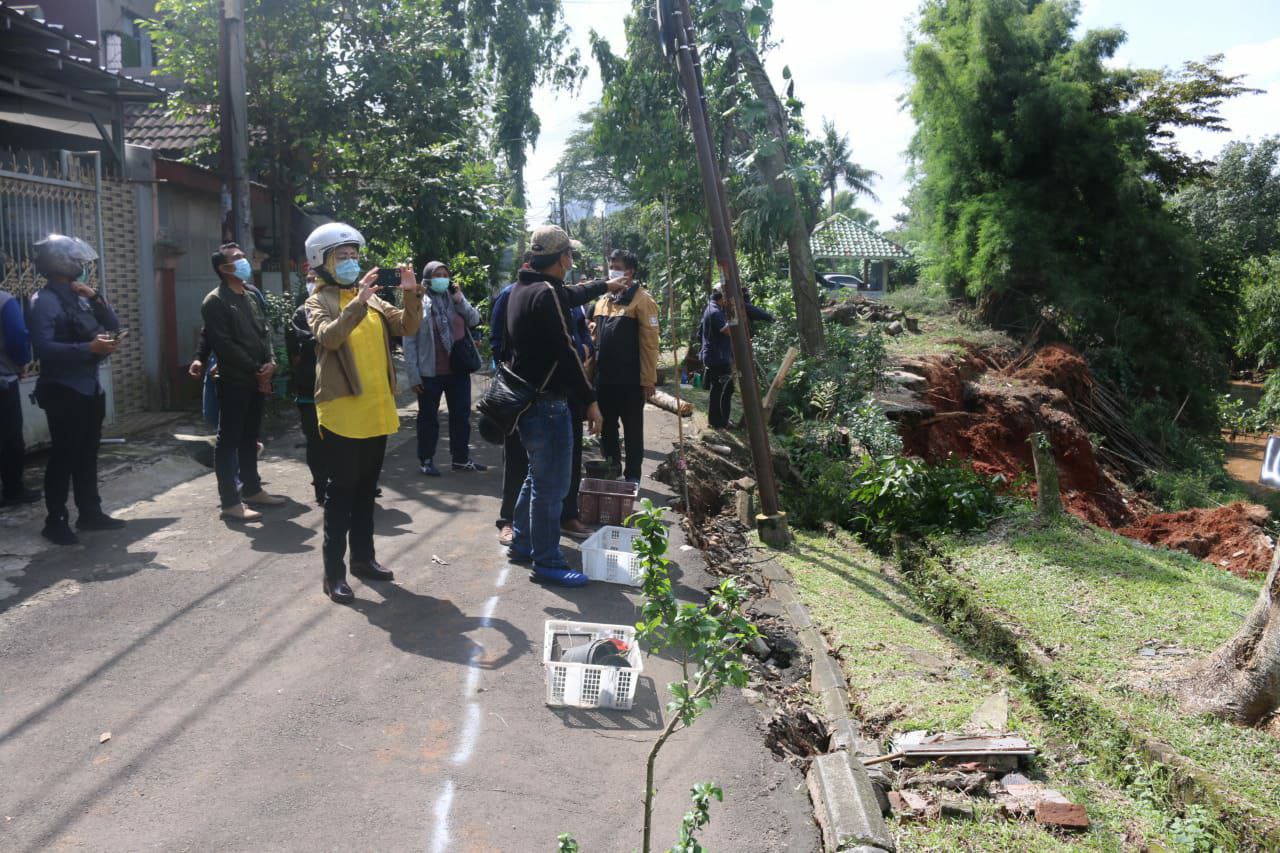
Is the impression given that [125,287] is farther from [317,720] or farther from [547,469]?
[317,720]

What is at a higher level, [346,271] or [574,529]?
[346,271]

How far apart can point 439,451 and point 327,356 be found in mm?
4911

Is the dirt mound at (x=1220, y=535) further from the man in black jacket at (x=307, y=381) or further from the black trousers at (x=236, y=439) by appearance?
the black trousers at (x=236, y=439)

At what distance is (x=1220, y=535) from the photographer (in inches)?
438

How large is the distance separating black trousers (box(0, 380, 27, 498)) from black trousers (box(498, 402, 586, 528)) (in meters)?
3.47

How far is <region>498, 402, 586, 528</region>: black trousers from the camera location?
22.2 ft

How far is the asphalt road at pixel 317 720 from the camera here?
12.1ft

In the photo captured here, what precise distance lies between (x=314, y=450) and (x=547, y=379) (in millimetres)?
2451

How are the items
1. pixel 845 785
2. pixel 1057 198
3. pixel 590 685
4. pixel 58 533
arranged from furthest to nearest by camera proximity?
pixel 1057 198, pixel 58 533, pixel 590 685, pixel 845 785

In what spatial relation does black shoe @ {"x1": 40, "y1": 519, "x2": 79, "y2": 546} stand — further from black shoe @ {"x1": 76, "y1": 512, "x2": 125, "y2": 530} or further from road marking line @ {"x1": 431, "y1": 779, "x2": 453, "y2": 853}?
road marking line @ {"x1": 431, "y1": 779, "x2": 453, "y2": 853}

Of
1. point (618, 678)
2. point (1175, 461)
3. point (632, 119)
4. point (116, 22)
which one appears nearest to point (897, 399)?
point (632, 119)

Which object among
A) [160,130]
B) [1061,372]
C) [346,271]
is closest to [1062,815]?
[346,271]

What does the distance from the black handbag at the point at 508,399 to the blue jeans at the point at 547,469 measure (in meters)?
0.06

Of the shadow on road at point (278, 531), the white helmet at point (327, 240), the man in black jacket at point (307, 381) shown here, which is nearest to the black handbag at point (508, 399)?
the white helmet at point (327, 240)
